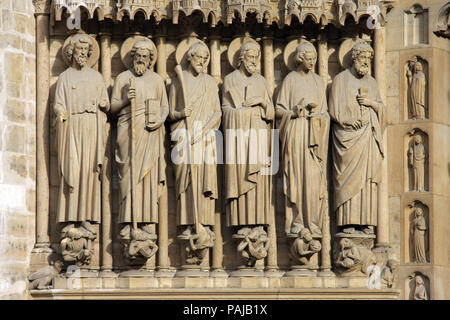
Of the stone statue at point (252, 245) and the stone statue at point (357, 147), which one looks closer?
the stone statue at point (252, 245)

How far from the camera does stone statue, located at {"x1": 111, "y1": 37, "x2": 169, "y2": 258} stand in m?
16.8

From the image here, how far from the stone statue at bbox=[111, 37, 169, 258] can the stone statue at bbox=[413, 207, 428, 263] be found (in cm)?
253

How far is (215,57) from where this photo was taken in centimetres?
1727

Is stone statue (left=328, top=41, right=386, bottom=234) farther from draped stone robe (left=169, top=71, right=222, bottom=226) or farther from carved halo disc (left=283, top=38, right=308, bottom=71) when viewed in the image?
draped stone robe (left=169, top=71, right=222, bottom=226)

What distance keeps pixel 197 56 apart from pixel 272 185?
4.70 feet

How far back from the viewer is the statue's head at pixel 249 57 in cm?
1705

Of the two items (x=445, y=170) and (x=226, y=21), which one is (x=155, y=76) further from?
(x=445, y=170)

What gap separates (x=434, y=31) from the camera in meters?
17.5

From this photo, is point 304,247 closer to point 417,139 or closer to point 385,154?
point 385,154

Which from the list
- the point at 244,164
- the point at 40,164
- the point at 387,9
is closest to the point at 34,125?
the point at 40,164

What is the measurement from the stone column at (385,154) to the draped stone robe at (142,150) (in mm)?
2107

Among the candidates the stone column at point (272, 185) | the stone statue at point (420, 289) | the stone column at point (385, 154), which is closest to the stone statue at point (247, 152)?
the stone column at point (272, 185)

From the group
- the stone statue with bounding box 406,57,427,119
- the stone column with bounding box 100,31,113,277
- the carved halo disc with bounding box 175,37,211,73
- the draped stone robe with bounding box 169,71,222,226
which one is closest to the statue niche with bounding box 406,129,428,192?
the stone statue with bounding box 406,57,427,119

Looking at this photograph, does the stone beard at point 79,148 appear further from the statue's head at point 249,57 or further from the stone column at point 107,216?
the statue's head at point 249,57
